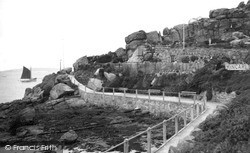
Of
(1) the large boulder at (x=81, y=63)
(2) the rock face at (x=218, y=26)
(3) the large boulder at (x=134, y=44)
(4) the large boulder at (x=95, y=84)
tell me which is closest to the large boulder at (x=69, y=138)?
(4) the large boulder at (x=95, y=84)

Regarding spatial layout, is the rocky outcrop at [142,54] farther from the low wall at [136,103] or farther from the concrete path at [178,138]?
the concrete path at [178,138]

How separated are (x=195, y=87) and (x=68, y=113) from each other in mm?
14344

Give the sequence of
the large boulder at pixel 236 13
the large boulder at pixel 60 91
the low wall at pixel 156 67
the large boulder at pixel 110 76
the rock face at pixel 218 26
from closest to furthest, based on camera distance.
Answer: the low wall at pixel 156 67
the large boulder at pixel 60 91
the large boulder at pixel 110 76
the rock face at pixel 218 26
the large boulder at pixel 236 13

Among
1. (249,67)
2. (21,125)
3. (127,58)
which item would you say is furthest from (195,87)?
(127,58)

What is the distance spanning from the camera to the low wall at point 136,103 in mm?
22002

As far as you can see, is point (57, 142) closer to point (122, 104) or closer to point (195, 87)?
point (122, 104)

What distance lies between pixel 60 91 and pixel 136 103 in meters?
15.7

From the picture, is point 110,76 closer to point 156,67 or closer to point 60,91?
point 156,67

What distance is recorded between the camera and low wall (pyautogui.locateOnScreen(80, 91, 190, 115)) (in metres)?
22.0

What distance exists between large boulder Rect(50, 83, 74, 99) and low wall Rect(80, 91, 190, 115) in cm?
286

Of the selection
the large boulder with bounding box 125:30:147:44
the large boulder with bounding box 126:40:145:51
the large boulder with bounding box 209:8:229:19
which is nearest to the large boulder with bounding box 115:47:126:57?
the large boulder with bounding box 126:40:145:51

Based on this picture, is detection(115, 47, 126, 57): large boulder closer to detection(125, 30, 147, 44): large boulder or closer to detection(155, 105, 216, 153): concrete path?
detection(125, 30, 147, 44): large boulder

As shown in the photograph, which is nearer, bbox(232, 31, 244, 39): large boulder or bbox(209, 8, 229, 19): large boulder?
bbox(232, 31, 244, 39): large boulder

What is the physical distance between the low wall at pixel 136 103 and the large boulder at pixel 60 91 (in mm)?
2861
